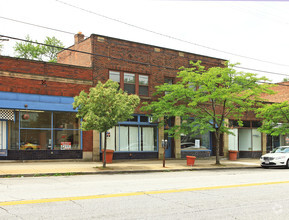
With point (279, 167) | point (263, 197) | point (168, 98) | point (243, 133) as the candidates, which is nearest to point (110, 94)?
point (168, 98)

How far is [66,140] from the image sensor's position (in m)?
20.2

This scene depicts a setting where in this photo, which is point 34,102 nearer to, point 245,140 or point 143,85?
point 143,85

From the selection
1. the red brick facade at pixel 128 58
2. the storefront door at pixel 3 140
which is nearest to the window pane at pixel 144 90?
the red brick facade at pixel 128 58

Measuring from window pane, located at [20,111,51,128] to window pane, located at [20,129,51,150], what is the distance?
311mm

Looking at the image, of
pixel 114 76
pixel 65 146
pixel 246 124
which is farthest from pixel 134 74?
pixel 246 124

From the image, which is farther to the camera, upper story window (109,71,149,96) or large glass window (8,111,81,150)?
upper story window (109,71,149,96)

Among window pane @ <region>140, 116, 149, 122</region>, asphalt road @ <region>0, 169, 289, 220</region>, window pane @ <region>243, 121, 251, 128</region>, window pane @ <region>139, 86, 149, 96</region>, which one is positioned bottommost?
asphalt road @ <region>0, 169, 289, 220</region>

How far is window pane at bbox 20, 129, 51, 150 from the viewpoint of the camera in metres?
18.8

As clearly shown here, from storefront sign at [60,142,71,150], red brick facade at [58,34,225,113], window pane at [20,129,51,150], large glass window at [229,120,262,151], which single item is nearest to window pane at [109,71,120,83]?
red brick facade at [58,34,225,113]

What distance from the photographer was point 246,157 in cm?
3019

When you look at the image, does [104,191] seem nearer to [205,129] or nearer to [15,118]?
[15,118]

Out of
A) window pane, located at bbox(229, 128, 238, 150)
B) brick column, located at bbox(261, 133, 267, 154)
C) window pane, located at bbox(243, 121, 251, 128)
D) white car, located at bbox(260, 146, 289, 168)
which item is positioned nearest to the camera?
white car, located at bbox(260, 146, 289, 168)

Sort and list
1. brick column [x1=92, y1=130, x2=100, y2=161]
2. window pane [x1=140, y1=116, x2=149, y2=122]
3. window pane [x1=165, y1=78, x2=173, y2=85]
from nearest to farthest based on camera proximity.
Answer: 1. brick column [x1=92, y1=130, x2=100, y2=161]
2. window pane [x1=140, y1=116, x2=149, y2=122]
3. window pane [x1=165, y1=78, x2=173, y2=85]

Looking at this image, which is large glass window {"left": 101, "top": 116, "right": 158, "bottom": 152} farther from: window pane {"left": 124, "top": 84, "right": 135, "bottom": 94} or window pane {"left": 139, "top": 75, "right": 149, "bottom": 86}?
window pane {"left": 139, "top": 75, "right": 149, "bottom": 86}
